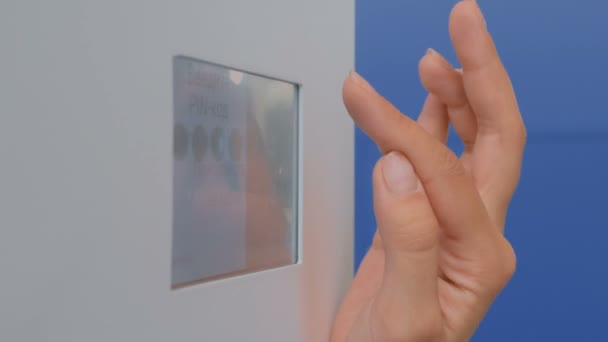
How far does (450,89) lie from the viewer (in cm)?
63

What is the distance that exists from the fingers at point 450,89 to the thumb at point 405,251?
6.0 inches

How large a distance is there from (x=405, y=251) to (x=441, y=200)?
0.05 meters

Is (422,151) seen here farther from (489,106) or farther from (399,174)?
(489,106)

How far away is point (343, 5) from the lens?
2.36 feet

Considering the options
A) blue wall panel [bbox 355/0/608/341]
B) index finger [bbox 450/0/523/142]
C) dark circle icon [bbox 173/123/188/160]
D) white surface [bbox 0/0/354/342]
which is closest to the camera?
white surface [bbox 0/0/354/342]

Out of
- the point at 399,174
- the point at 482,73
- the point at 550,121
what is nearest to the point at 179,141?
the point at 399,174

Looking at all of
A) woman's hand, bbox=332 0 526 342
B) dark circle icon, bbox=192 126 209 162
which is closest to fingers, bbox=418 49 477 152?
woman's hand, bbox=332 0 526 342

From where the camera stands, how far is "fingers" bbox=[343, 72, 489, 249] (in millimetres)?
490

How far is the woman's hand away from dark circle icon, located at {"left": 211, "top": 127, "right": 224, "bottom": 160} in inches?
4.1

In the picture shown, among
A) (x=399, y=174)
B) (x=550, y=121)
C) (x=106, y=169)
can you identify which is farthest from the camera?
(x=550, y=121)

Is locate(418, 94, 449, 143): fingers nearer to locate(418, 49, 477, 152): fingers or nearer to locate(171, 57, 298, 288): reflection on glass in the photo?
locate(418, 49, 477, 152): fingers

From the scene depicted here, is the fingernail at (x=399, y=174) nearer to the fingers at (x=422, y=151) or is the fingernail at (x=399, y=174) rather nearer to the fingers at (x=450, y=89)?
the fingers at (x=422, y=151)

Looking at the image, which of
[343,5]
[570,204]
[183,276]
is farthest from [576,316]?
[183,276]

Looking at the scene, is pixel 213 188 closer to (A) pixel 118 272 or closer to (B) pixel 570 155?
(A) pixel 118 272
